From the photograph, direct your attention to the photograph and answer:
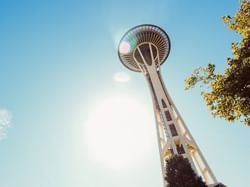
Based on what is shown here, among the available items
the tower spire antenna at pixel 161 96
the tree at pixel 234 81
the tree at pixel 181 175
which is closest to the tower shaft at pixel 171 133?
the tower spire antenna at pixel 161 96

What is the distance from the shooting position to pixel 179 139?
2953cm

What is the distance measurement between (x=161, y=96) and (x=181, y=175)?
18.6 m

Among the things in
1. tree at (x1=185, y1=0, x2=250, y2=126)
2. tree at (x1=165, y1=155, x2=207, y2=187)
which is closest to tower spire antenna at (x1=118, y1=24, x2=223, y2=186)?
tree at (x1=165, y1=155, x2=207, y2=187)

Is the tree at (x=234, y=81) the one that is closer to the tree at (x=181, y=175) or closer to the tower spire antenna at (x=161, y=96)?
the tree at (x=181, y=175)

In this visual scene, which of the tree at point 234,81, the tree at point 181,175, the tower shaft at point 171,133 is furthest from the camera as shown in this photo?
the tower shaft at point 171,133

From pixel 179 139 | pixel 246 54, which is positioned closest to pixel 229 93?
pixel 246 54

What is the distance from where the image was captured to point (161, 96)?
34156 mm

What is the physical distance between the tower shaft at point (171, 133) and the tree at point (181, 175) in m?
8.53

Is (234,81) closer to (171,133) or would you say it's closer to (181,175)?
(181,175)

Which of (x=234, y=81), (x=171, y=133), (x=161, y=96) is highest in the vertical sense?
(x=161, y=96)

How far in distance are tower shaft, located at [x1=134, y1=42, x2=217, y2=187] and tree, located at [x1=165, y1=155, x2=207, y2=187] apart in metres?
8.53

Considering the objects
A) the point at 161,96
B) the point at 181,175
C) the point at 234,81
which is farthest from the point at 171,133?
the point at 234,81

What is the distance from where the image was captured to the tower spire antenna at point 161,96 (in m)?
28.2

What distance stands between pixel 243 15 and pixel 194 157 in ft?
76.7
